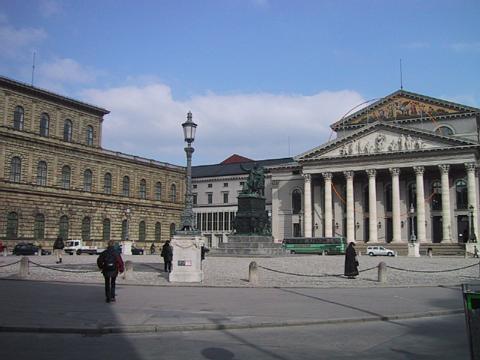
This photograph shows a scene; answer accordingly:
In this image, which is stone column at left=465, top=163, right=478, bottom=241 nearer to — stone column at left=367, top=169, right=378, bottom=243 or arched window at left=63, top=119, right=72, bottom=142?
stone column at left=367, top=169, right=378, bottom=243

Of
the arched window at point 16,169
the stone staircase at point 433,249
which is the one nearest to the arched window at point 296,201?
the stone staircase at point 433,249

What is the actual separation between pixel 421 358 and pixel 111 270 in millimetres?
9447

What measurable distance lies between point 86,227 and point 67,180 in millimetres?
6929

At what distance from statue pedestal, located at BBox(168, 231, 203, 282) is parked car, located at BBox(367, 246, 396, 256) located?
148 feet

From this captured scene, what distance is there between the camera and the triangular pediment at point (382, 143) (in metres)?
66.8

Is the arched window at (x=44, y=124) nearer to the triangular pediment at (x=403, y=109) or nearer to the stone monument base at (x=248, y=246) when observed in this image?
the stone monument base at (x=248, y=246)

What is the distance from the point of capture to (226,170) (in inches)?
4104

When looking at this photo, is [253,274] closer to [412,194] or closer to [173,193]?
[412,194]

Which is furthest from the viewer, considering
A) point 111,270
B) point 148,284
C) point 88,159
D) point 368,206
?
point 368,206

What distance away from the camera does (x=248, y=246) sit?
39438mm

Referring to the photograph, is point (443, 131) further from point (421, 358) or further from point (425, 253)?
Result: point (421, 358)

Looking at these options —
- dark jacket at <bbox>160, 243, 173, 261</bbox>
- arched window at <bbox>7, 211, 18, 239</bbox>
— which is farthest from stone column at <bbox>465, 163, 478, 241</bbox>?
arched window at <bbox>7, 211, 18, 239</bbox>

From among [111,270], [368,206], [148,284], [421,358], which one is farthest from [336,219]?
[421,358]

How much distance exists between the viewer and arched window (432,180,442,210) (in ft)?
233
